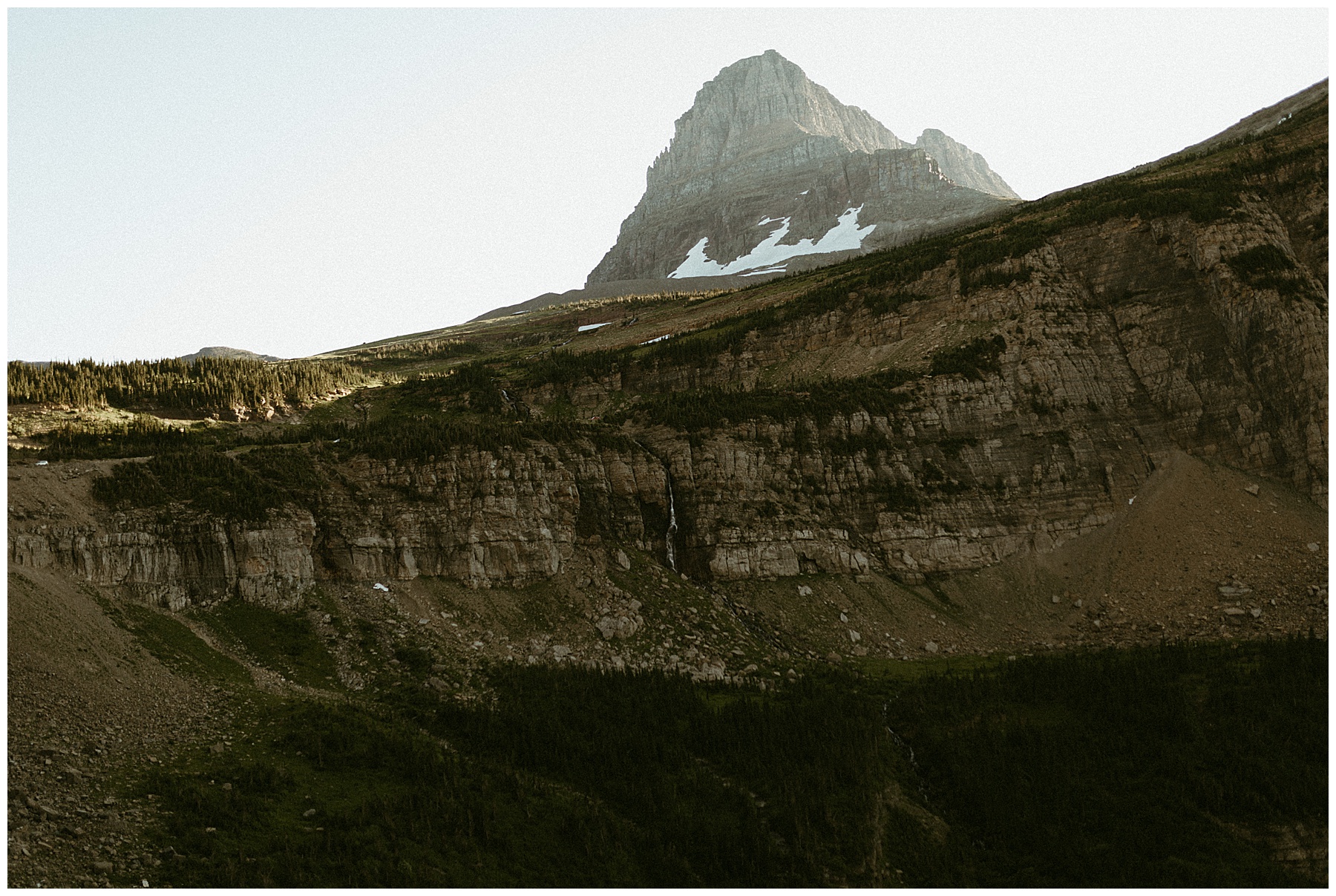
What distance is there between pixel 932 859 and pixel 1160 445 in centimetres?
3253

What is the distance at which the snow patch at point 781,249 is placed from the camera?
155 metres

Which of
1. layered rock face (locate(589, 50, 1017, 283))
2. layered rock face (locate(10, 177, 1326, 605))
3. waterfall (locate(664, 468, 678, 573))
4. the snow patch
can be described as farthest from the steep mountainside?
the snow patch

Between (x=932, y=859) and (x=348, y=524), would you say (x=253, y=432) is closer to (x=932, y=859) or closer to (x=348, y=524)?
(x=348, y=524)

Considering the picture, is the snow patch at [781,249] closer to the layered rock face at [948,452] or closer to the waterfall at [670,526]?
the layered rock face at [948,452]

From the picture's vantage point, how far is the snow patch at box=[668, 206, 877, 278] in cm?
15500

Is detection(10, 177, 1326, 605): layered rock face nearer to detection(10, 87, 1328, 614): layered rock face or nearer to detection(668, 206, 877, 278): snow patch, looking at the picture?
detection(10, 87, 1328, 614): layered rock face

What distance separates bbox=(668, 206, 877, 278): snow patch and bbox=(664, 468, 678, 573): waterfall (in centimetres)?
11118

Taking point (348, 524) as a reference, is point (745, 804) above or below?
below

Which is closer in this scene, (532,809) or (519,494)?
(532,809)

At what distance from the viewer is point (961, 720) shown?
103 feet

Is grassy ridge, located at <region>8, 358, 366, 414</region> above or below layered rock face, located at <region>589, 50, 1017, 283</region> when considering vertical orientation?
below

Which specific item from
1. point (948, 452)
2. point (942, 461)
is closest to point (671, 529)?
point (942, 461)

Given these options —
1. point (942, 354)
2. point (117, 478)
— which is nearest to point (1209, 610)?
point (942, 354)

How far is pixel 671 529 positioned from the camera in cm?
4381
